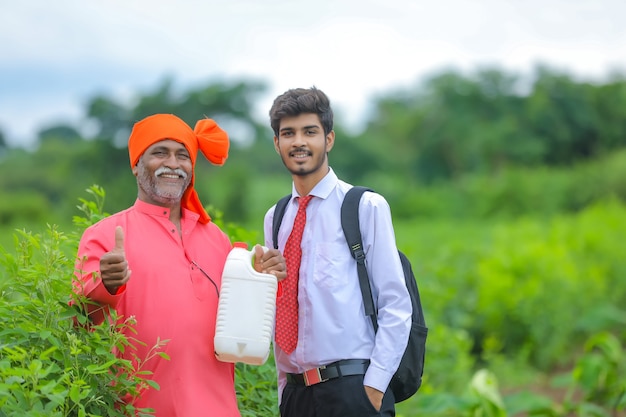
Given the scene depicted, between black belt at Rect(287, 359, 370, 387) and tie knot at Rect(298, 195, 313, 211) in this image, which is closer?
black belt at Rect(287, 359, 370, 387)

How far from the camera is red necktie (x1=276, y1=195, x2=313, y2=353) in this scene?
122 inches

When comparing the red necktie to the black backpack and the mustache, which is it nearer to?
the black backpack

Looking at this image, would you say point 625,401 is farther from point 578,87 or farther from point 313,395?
point 578,87

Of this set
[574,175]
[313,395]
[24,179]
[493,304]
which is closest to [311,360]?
[313,395]

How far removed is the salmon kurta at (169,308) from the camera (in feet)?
9.14

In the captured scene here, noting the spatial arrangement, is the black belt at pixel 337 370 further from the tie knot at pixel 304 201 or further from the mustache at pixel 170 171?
the mustache at pixel 170 171

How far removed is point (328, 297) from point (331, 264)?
116 mm

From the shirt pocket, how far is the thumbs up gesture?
71 cm

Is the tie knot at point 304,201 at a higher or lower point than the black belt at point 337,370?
higher

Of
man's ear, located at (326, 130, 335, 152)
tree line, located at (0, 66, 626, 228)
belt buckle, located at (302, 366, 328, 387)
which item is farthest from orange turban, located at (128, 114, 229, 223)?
tree line, located at (0, 66, 626, 228)

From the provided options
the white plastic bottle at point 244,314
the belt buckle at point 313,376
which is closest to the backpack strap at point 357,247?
the belt buckle at point 313,376

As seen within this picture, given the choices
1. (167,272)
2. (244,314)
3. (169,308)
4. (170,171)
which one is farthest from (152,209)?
(244,314)

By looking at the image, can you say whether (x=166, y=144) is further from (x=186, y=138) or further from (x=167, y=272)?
(x=167, y=272)

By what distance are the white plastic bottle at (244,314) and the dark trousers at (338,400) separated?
1.06 feet
